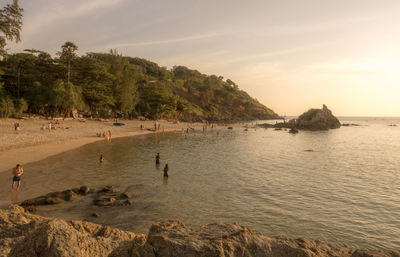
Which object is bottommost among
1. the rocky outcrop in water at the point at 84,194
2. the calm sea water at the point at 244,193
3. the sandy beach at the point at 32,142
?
the calm sea water at the point at 244,193

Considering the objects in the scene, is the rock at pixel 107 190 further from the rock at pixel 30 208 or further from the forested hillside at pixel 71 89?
the forested hillside at pixel 71 89

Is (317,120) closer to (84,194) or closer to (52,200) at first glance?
(84,194)

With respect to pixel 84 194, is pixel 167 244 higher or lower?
higher

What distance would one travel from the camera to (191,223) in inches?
473

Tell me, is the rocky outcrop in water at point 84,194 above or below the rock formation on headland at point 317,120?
below

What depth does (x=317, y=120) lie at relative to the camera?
8619 cm

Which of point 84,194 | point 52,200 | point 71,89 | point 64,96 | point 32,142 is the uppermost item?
point 71,89

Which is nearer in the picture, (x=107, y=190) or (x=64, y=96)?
(x=107, y=190)

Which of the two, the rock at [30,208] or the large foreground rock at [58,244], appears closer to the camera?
the large foreground rock at [58,244]

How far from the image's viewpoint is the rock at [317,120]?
86.1 metres

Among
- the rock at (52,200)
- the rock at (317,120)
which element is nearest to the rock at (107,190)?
the rock at (52,200)

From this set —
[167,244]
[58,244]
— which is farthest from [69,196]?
[167,244]

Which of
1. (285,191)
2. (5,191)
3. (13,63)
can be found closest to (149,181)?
(5,191)

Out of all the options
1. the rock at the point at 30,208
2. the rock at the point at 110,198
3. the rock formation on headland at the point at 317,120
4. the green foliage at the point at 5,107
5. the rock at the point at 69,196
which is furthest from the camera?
the rock formation on headland at the point at 317,120
